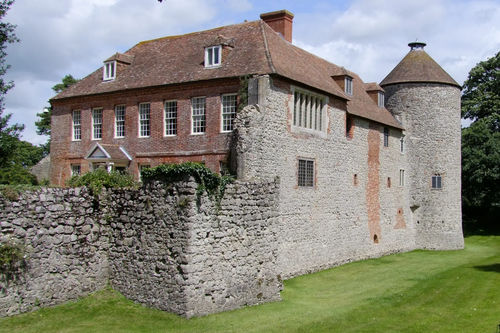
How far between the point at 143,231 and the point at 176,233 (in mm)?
1220

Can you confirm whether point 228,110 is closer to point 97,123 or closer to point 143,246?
point 97,123

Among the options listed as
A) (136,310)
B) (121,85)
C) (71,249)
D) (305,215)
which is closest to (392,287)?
(305,215)

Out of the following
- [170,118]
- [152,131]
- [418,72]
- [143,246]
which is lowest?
[143,246]

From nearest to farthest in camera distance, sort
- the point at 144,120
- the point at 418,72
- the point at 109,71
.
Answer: the point at 144,120 → the point at 109,71 → the point at 418,72

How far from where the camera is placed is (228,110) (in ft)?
71.4

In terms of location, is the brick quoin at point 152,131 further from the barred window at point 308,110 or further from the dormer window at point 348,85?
the dormer window at point 348,85

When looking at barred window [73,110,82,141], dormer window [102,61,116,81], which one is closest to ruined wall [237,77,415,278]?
dormer window [102,61,116,81]

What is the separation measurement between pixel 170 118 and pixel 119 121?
322 centimetres

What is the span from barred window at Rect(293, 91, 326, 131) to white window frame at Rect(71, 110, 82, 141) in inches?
440

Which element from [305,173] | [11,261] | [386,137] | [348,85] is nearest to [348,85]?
[348,85]

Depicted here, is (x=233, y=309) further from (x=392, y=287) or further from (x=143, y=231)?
(x=392, y=287)

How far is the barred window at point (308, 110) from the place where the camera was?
22.6 metres

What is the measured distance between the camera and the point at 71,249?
570 inches

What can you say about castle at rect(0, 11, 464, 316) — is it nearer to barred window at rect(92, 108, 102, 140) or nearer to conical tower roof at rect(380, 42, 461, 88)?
barred window at rect(92, 108, 102, 140)
